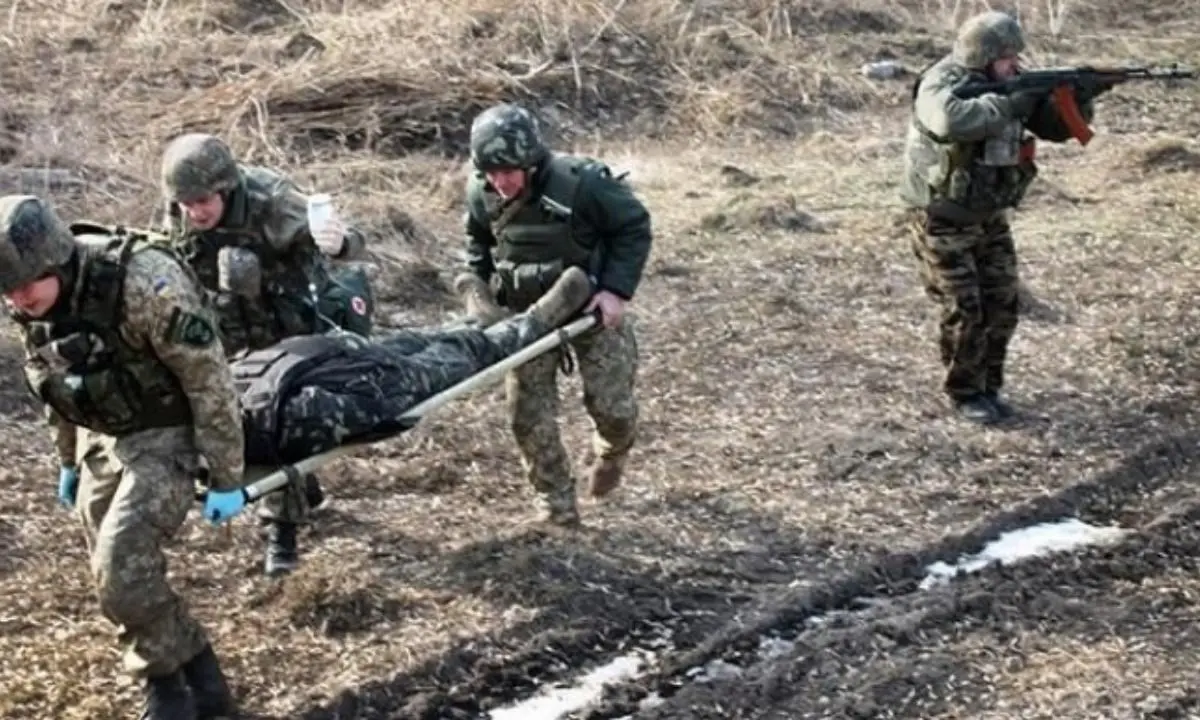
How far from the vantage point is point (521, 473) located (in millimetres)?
8391

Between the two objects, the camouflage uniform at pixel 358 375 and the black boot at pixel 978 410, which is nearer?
the camouflage uniform at pixel 358 375

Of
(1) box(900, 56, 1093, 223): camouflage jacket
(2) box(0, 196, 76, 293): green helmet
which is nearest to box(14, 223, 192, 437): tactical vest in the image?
(2) box(0, 196, 76, 293): green helmet

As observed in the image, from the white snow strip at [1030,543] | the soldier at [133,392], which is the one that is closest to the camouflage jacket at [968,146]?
the white snow strip at [1030,543]

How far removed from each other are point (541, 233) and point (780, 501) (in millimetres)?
1724

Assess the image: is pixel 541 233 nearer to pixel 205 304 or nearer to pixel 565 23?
pixel 205 304

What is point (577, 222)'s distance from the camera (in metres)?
7.06

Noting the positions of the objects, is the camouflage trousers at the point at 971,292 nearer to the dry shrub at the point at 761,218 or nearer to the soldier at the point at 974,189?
the soldier at the point at 974,189

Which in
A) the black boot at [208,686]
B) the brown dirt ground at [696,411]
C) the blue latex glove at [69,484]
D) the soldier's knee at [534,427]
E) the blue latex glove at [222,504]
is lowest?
the brown dirt ground at [696,411]

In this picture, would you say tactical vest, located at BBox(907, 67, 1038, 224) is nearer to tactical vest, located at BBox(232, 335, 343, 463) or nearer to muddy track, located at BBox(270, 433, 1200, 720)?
muddy track, located at BBox(270, 433, 1200, 720)

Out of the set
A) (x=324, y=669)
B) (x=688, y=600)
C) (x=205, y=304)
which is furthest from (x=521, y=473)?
(x=205, y=304)

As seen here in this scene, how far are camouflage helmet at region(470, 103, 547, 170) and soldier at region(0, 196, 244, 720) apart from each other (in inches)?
60.0

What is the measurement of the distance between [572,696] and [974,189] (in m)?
3.39

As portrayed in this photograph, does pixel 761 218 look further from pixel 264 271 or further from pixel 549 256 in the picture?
pixel 264 271

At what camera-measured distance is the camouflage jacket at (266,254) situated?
22.1 feet
